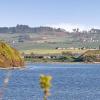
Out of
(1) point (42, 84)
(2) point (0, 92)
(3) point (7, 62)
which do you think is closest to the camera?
(1) point (42, 84)

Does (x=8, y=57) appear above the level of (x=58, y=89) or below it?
below

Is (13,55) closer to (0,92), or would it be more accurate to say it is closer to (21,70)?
(21,70)

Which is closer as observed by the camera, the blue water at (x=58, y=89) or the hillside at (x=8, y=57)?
the blue water at (x=58, y=89)

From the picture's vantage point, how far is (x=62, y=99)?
38344 mm

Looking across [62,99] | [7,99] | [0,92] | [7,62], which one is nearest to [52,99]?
[62,99]

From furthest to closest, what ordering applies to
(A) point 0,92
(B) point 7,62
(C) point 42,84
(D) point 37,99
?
(B) point 7,62, (D) point 37,99, (A) point 0,92, (C) point 42,84

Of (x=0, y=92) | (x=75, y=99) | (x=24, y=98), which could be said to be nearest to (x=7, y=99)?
(x=24, y=98)

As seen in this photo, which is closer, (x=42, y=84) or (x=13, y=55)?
(x=42, y=84)

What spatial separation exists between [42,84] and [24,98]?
113 ft

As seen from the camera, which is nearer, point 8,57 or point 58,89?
point 58,89

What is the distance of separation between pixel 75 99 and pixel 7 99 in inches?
190

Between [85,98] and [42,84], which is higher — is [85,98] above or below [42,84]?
below

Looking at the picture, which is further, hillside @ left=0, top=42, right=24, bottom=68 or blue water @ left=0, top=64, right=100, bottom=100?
hillside @ left=0, top=42, right=24, bottom=68

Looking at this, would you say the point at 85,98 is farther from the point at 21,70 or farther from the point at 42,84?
the point at 21,70
